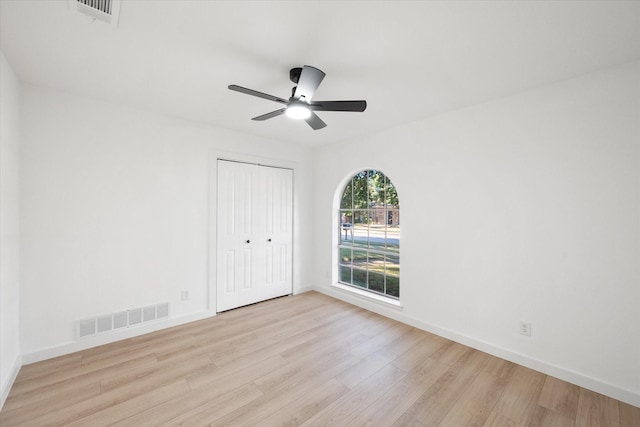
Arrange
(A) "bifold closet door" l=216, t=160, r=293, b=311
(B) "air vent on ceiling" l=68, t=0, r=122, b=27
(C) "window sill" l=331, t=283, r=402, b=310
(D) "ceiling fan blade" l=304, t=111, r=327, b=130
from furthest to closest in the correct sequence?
(A) "bifold closet door" l=216, t=160, r=293, b=311 < (C) "window sill" l=331, t=283, r=402, b=310 < (D) "ceiling fan blade" l=304, t=111, r=327, b=130 < (B) "air vent on ceiling" l=68, t=0, r=122, b=27

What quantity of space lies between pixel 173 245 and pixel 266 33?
267cm

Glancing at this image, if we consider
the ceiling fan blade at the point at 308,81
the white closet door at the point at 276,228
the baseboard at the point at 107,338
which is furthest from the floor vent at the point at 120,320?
the ceiling fan blade at the point at 308,81

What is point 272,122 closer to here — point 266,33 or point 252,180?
point 252,180

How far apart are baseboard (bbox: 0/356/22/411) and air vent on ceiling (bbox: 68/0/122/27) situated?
2.68 metres

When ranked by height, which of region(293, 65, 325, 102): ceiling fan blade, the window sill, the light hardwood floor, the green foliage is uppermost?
region(293, 65, 325, 102): ceiling fan blade

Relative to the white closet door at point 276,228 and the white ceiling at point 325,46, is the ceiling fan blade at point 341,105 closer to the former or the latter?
the white ceiling at point 325,46

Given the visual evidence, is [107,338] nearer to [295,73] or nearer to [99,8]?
[99,8]

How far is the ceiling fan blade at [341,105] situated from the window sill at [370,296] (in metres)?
2.60

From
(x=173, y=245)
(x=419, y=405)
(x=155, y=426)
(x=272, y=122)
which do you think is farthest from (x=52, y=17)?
(x=419, y=405)

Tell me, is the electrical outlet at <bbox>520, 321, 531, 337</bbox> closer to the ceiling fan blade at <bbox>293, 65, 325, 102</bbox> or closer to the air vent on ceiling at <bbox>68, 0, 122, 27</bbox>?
the ceiling fan blade at <bbox>293, 65, 325, 102</bbox>

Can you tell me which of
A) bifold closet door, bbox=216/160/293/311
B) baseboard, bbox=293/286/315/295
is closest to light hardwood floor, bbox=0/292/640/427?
bifold closet door, bbox=216/160/293/311

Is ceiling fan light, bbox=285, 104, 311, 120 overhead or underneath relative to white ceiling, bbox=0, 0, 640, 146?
underneath

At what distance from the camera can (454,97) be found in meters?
2.63

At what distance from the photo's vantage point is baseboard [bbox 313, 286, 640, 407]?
202 centimetres
